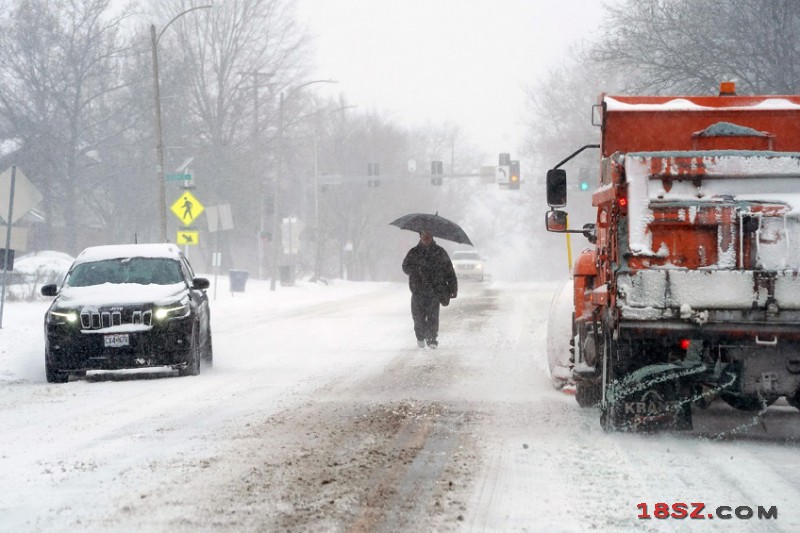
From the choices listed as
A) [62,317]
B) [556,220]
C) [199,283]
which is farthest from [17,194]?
[556,220]

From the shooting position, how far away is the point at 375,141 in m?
75.7

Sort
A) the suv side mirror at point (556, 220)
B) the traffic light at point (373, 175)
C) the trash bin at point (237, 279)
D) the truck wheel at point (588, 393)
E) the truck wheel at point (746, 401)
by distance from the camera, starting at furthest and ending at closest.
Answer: the traffic light at point (373, 175), the trash bin at point (237, 279), the truck wheel at point (588, 393), the suv side mirror at point (556, 220), the truck wheel at point (746, 401)

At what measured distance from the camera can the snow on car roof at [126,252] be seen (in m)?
15.6

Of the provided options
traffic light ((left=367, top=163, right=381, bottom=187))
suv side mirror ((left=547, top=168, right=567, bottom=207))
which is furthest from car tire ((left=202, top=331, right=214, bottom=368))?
traffic light ((left=367, top=163, right=381, bottom=187))

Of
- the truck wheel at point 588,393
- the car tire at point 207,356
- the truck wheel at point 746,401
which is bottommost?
the car tire at point 207,356

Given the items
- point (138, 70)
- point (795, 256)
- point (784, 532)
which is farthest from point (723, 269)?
point (138, 70)

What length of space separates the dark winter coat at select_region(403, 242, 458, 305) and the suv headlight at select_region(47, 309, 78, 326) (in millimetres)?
5953

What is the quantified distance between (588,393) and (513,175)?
36468mm

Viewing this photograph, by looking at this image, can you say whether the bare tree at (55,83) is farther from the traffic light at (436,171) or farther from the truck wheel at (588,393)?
the truck wheel at (588,393)

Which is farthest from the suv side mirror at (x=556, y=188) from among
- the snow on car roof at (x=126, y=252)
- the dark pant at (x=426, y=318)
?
the dark pant at (x=426, y=318)

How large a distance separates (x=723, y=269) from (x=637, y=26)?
2719 centimetres

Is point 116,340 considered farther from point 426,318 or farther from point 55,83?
point 55,83

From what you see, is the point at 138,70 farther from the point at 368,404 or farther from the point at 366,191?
the point at 368,404

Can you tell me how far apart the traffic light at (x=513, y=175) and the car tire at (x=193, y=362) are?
110ft
